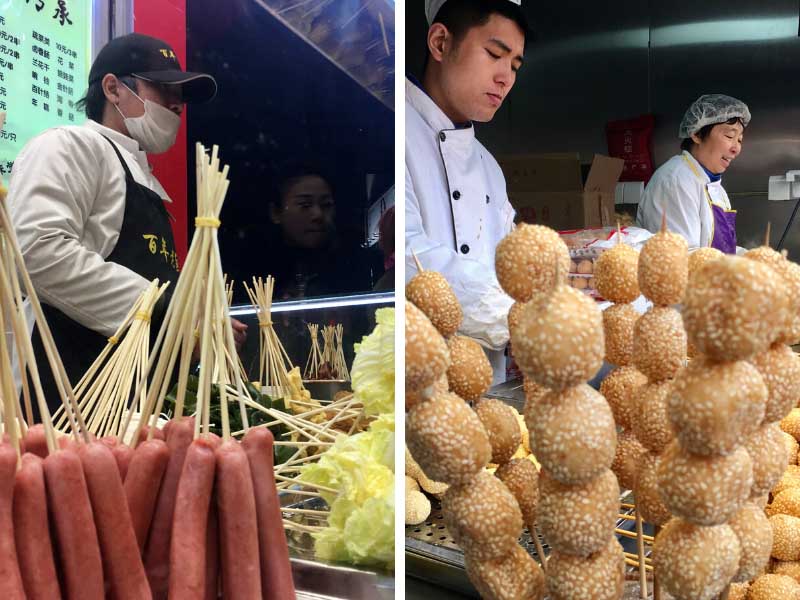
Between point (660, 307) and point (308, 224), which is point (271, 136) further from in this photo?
point (660, 307)

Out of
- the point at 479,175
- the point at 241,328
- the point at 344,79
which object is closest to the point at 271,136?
the point at 344,79

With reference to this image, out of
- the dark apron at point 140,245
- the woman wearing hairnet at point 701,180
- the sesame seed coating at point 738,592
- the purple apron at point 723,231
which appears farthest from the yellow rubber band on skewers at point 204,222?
the purple apron at point 723,231

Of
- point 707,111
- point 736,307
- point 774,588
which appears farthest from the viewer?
point 707,111

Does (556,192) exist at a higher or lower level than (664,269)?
higher

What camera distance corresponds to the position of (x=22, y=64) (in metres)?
0.90

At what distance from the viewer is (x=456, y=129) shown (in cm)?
160

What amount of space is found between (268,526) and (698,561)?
50cm

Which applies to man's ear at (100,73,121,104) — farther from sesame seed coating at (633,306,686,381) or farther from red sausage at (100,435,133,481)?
sesame seed coating at (633,306,686,381)

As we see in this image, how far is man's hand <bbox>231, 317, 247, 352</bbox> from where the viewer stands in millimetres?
950

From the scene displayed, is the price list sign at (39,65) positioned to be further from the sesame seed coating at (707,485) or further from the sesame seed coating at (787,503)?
the sesame seed coating at (787,503)

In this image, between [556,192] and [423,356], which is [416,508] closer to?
[423,356]

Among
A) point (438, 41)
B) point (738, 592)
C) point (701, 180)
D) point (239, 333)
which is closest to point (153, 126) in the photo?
point (239, 333)

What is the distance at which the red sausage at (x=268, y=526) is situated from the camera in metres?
0.91

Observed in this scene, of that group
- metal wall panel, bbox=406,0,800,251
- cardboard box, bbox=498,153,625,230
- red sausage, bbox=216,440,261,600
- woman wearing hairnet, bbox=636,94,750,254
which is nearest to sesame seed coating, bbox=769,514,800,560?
red sausage, bbox=216,440,261,600
